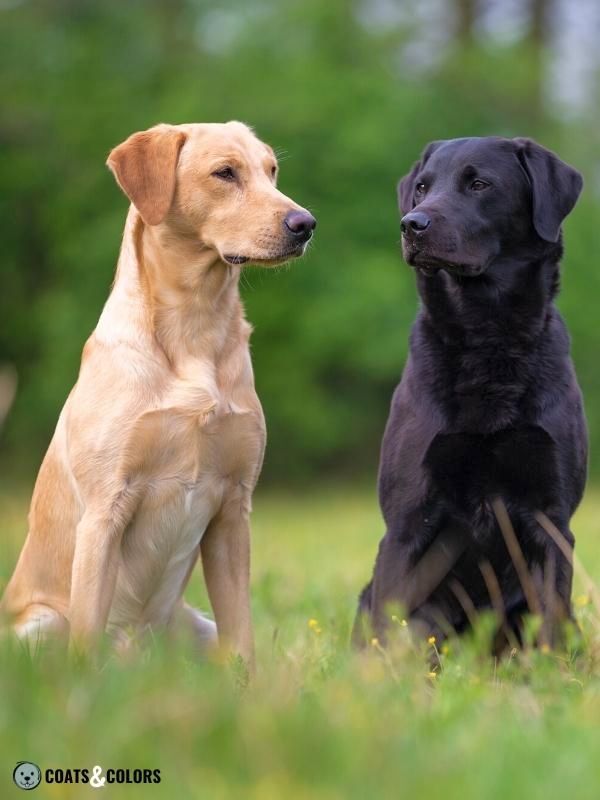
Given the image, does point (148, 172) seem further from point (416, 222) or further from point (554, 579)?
point (554, 579)

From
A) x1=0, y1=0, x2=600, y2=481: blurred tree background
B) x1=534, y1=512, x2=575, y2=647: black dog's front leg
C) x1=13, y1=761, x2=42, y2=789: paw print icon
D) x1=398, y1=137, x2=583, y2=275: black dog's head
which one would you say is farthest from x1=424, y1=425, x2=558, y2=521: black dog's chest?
x1=0, y1=0, x2=600, y2=481: blurred tree background

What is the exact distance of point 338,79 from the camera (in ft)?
54.6

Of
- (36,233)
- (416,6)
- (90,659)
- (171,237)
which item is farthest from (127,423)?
(416,6)

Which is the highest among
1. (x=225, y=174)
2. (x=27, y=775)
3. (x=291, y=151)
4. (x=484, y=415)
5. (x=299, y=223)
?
(x=225, y=174)

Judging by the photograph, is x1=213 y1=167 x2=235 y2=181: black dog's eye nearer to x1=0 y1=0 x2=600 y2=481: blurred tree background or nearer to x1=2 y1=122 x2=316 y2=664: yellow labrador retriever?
x1=2 y1=122 x2=316 y2=664: yellow labrador retriever

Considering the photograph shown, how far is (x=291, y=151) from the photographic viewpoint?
53.0 feet

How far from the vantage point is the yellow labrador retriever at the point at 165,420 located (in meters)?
3.67

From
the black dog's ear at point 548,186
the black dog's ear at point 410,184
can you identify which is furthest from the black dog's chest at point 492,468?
the black dog's ear at point 410,184

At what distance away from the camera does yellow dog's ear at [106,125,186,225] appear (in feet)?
12.7

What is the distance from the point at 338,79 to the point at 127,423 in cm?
1380

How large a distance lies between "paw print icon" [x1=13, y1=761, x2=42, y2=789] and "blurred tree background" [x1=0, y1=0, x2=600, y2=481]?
1237 centimetres

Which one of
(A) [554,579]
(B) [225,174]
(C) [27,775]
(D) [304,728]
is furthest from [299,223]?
(C) [27,775]

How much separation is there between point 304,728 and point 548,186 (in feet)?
7.94

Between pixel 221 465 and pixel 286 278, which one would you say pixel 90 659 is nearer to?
pixel 221 465
